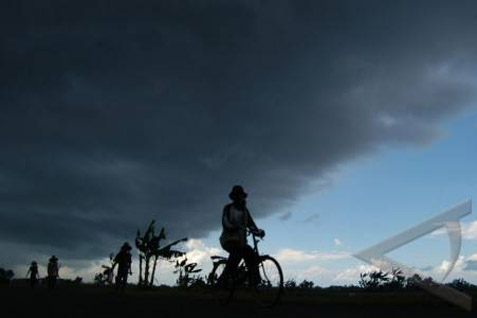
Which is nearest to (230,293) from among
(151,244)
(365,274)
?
(365,274)

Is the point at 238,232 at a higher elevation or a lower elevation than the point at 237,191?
lower

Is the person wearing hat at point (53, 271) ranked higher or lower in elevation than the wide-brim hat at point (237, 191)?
lower

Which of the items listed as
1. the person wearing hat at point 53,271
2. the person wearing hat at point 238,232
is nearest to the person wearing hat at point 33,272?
the person wearing hat at point 53,271

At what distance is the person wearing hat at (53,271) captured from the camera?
2853cm

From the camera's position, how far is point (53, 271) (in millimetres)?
28828

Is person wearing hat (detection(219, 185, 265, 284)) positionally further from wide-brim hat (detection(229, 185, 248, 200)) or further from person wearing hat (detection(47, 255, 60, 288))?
person wearing hat (detection(47, 255, 60, 288))

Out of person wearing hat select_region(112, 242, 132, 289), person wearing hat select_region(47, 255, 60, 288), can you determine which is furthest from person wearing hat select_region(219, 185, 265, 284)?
person wearing hat select_region(47, 255, 60, 288)

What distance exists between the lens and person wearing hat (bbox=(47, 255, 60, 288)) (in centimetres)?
2853

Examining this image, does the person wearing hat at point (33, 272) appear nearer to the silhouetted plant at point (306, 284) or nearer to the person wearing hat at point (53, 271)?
the person wearing hat at point (53, 271)

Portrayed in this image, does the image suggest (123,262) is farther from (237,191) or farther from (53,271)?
(237,191)

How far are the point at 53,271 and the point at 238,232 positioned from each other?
2194cm

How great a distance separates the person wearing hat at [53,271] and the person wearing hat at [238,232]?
2101 centimetres

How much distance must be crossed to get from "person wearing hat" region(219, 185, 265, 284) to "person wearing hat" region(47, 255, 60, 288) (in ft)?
68.9

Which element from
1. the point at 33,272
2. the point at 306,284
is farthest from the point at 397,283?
the point at 33,272
